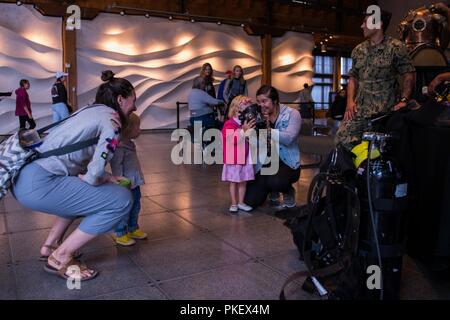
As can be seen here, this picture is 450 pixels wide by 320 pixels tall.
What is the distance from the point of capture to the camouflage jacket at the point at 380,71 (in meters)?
3.31

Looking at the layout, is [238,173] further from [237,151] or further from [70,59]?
[70,59]

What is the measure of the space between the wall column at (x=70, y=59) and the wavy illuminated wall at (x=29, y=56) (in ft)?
0.57

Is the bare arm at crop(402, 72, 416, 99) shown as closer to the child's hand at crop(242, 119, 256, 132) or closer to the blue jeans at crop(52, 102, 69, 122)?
the child's hand at crop(242, 119, 256, 132)

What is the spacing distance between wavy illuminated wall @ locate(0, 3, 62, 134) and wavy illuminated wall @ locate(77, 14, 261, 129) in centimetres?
76

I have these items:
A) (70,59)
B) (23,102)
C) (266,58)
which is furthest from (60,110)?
(266,58)

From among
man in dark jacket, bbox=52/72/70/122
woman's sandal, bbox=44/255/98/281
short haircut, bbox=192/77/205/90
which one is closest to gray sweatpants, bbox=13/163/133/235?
woman's sandal, bbox=44/255/98/281

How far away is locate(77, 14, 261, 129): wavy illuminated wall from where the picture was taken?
12.9 m

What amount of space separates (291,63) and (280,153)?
529 inches

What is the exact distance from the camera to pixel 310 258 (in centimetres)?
217

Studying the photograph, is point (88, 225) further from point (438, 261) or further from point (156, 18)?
point (156, 18)

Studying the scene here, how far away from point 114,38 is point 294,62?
7.09 m

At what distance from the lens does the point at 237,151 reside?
3875 mm
